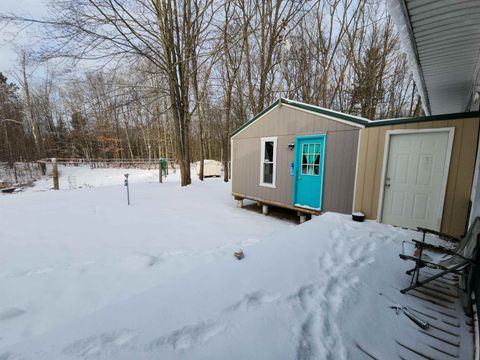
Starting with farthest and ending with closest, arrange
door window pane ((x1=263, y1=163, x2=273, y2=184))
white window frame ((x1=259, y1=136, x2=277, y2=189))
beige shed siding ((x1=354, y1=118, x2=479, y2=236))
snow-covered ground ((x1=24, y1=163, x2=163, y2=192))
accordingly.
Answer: snow-covered ground ((x1=24, y1=163, x2=163, y2=192)), door window pane ((x1=263, y1=163, x2=273, y2=184)), white window frame ((x1=259, y1=136, x2=277, y2=189)), beige shed siding ((x1=354, y1=118, x2=479, y2=236))

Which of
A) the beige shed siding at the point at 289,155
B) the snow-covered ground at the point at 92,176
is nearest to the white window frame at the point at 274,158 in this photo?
the beige shed siding at the point at 289,155

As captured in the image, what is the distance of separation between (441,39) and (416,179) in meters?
1.99

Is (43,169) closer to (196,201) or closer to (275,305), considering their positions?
(196,201)

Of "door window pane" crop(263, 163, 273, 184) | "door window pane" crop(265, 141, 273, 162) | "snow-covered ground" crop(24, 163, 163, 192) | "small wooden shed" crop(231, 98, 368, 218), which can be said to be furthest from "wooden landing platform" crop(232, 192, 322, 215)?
"snow-covered ground" crop(24, 163, 163, 192)

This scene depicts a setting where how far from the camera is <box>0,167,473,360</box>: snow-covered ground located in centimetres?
135

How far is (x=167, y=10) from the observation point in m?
8.93

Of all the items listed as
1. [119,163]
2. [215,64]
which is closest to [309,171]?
[215,64]

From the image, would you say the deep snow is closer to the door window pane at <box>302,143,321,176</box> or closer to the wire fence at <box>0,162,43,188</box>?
the door window pane at <box>302,143,321,176</box>

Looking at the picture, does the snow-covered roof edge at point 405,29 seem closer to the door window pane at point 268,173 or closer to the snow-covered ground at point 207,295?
the snow-covered ground at point 207,295

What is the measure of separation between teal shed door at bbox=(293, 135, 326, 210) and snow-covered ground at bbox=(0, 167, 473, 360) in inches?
56.8

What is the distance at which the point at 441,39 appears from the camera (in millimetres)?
2809

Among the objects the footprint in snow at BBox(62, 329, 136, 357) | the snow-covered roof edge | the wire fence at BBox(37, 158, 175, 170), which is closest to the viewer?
the footprint in snow at BBox(62, 329, 136, 357)

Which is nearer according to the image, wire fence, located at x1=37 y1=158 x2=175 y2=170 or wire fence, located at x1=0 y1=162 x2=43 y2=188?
wire fence, located at x1=0 y1=162 x2=43 y2=188

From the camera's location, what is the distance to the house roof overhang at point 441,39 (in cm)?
221
